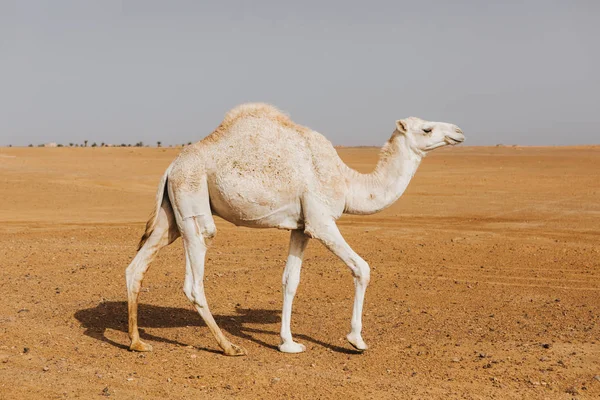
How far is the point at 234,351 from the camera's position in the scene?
8438 mm

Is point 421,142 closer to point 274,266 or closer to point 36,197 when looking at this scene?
point 274,266

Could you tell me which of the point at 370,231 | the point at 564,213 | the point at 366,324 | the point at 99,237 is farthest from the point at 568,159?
the point at 366,324

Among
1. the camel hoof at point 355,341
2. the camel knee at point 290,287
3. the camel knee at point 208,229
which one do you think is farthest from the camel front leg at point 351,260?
the camel knee at point 208,229

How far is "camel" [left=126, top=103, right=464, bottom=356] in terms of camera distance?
27.3 ft

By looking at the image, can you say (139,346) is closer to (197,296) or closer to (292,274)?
(197,296)

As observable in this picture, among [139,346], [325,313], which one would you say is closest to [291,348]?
[139,346]

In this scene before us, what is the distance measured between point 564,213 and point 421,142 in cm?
1653

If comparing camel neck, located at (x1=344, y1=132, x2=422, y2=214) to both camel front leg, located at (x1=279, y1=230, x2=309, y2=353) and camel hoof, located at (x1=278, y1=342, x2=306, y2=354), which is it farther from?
camel hoof, located at (x1=278, y1=342, x2=306, y2=354)

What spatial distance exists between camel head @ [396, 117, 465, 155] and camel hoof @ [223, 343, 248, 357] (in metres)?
3.23

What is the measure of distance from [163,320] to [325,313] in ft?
7.96

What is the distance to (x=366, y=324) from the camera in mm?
10039

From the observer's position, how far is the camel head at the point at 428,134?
8.62 metres

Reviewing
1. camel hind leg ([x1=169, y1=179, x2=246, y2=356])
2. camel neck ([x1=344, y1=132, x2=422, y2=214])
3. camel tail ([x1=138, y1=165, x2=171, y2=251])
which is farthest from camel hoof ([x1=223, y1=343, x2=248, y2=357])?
camel neck ([x1=344, y1=132, x2=422, y2=214])

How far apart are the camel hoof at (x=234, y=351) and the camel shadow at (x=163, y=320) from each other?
1.93 ft
